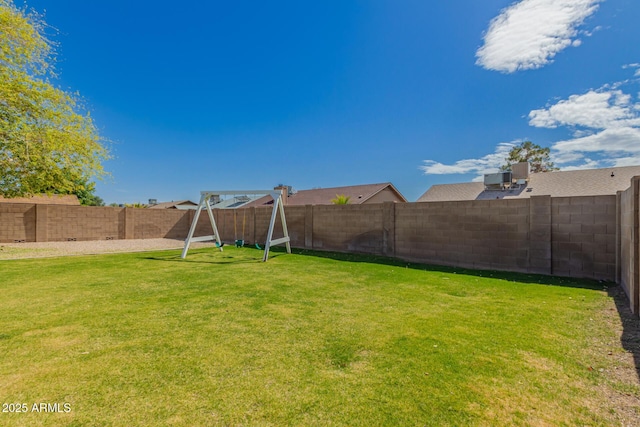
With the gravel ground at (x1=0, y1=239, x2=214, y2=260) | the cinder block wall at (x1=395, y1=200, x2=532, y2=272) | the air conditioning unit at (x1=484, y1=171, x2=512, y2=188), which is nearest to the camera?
the cinder block wall at (x1=395, y1=200, x2=532, y2=272)

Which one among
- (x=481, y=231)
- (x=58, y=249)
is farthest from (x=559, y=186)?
(x=58, y=249)

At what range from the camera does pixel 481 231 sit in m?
6.90

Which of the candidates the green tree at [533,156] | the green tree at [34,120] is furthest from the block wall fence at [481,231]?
the green tree at [533,156]

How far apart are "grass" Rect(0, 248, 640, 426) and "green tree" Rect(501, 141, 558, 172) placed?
23.5 m

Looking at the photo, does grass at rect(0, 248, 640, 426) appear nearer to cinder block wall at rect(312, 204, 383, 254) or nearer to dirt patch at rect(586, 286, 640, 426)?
dirt patch at rect(586, 286, 640, 426)

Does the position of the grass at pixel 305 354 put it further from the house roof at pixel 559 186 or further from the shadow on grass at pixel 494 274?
the house roof at pixel 559 186

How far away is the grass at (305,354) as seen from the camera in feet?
5.70

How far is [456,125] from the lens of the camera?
1273 cm

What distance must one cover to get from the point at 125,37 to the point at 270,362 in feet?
44.5

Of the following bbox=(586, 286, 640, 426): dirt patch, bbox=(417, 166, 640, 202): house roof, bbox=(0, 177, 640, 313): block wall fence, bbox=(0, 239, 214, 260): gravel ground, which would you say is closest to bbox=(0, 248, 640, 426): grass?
bbox=(586, 286, 640, 426): dirt patch

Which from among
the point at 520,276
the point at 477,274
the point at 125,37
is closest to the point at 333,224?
the point at 477,274

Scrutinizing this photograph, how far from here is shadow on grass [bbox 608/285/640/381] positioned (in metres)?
2.60

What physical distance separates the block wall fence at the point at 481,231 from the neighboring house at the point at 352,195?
988 cm

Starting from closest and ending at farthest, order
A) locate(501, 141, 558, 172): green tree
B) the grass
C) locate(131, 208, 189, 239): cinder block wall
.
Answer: the grass < locate(131, 208, 189, 239): cinder block wall < locate(501, 141, 558, 172): green tree
